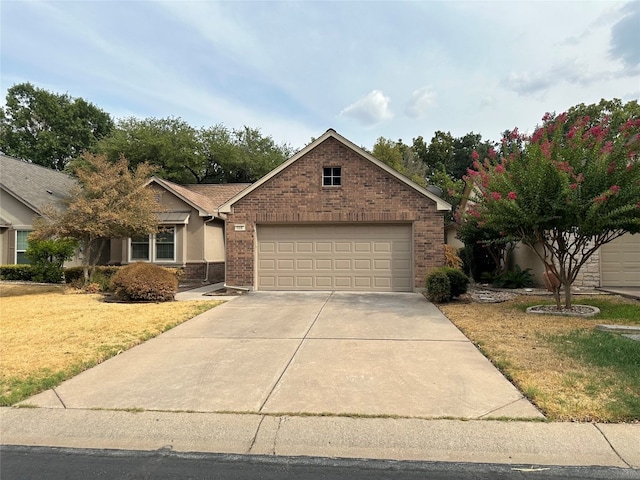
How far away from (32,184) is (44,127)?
77.4 ft

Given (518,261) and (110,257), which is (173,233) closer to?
(110,257)

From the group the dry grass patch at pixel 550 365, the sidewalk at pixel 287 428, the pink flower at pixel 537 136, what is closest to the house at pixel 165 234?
the dry grass patch at pixel 550 365

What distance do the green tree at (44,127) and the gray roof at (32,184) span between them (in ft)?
56.1

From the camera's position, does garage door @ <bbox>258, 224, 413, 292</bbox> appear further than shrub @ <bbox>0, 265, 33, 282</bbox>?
No

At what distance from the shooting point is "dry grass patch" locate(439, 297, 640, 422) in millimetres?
4160

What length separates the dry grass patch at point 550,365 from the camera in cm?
416

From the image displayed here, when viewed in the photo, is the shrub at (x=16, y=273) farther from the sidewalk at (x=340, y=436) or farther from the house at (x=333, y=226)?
the sidewalk at (x=340, y=436)

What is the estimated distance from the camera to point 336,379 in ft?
16.8

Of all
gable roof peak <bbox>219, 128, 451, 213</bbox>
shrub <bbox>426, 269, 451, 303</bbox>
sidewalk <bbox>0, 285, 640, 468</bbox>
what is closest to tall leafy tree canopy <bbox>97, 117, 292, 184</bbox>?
gable roof peak <bbox>219, 128, 451, 213</bbox>

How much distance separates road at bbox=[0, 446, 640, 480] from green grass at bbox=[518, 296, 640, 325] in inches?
255

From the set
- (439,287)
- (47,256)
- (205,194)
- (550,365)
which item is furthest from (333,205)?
(47,256)

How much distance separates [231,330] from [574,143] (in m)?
8.00

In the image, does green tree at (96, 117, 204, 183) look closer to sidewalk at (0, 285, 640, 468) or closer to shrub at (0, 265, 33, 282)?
shrub at (0, 265, 33, 282)

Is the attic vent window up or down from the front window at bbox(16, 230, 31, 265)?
up
